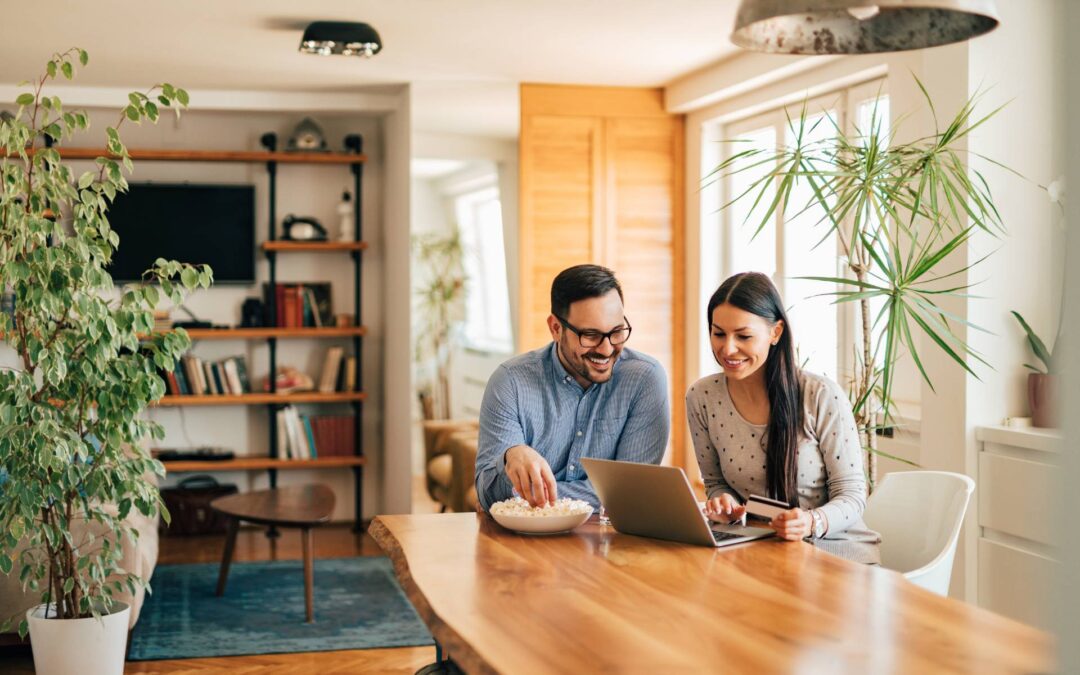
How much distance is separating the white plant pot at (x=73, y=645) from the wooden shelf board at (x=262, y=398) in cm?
287

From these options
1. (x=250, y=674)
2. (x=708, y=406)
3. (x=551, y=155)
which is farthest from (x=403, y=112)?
(x=708, y=406)

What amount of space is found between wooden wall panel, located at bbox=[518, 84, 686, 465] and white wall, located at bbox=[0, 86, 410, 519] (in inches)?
36.7

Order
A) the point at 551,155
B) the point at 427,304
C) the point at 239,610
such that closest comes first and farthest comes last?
the point at 239,610
the point at 551,155
the point at 427,304

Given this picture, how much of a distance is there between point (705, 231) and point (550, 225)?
86 centimetres

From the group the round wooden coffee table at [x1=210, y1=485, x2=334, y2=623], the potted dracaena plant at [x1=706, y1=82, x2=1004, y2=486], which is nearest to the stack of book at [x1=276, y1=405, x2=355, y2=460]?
the round wooden coffee table at [x1=210, y1=485, x2=334, y2=623]

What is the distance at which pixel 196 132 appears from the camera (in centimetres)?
662

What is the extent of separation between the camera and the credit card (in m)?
2.36

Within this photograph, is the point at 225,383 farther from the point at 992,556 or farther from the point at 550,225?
the point at 992,556

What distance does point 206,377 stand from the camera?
6469 millimetres

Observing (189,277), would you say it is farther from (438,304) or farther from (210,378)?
(438,304)

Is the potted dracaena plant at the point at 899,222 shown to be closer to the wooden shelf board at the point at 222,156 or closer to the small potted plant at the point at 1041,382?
the small potted plant at the point at 1041,382

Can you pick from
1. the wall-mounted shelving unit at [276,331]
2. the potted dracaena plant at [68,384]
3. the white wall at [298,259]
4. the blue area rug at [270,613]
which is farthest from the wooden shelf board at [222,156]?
the potted dracaena plant at [68,384]

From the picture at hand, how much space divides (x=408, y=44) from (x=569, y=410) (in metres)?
2.97

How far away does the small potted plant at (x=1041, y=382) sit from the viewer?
3.56 metres
